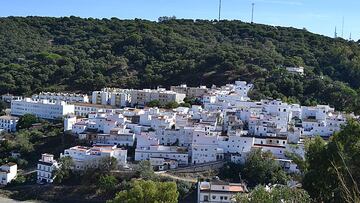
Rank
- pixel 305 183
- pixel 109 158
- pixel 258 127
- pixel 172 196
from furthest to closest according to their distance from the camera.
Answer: pixel 258 127 → pixel 109 158 → pixel 172 196 → pixel 305 183

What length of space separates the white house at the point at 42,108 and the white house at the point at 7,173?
5.27 m

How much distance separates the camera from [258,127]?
18.2 m

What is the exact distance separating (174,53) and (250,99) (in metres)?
10.4

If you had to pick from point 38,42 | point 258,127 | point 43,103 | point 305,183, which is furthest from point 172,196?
Result: point 38,42

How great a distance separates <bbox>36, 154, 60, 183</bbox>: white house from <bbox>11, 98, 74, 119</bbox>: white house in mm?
5259

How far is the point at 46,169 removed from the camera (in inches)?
658

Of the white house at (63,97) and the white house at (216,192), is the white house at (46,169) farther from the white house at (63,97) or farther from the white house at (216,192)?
the white house at (63,97)

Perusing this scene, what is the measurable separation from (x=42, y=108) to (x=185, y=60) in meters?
10.4

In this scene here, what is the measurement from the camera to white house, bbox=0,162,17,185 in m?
16.8

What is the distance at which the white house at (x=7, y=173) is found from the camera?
16.8 m

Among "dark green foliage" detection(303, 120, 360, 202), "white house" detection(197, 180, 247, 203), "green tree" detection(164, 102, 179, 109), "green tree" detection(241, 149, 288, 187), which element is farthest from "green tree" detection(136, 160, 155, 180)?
"green tree" detection(164, 102, 179, 109)

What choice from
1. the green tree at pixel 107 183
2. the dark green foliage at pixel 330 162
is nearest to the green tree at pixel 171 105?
the green tree at pixel 107 183

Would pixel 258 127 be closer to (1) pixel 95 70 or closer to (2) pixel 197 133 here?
(2) pixel 197 133

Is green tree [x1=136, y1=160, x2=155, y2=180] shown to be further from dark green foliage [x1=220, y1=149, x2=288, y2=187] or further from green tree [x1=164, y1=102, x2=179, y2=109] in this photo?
green tree [x1=164, y1=102, x2=179, y2=109]
